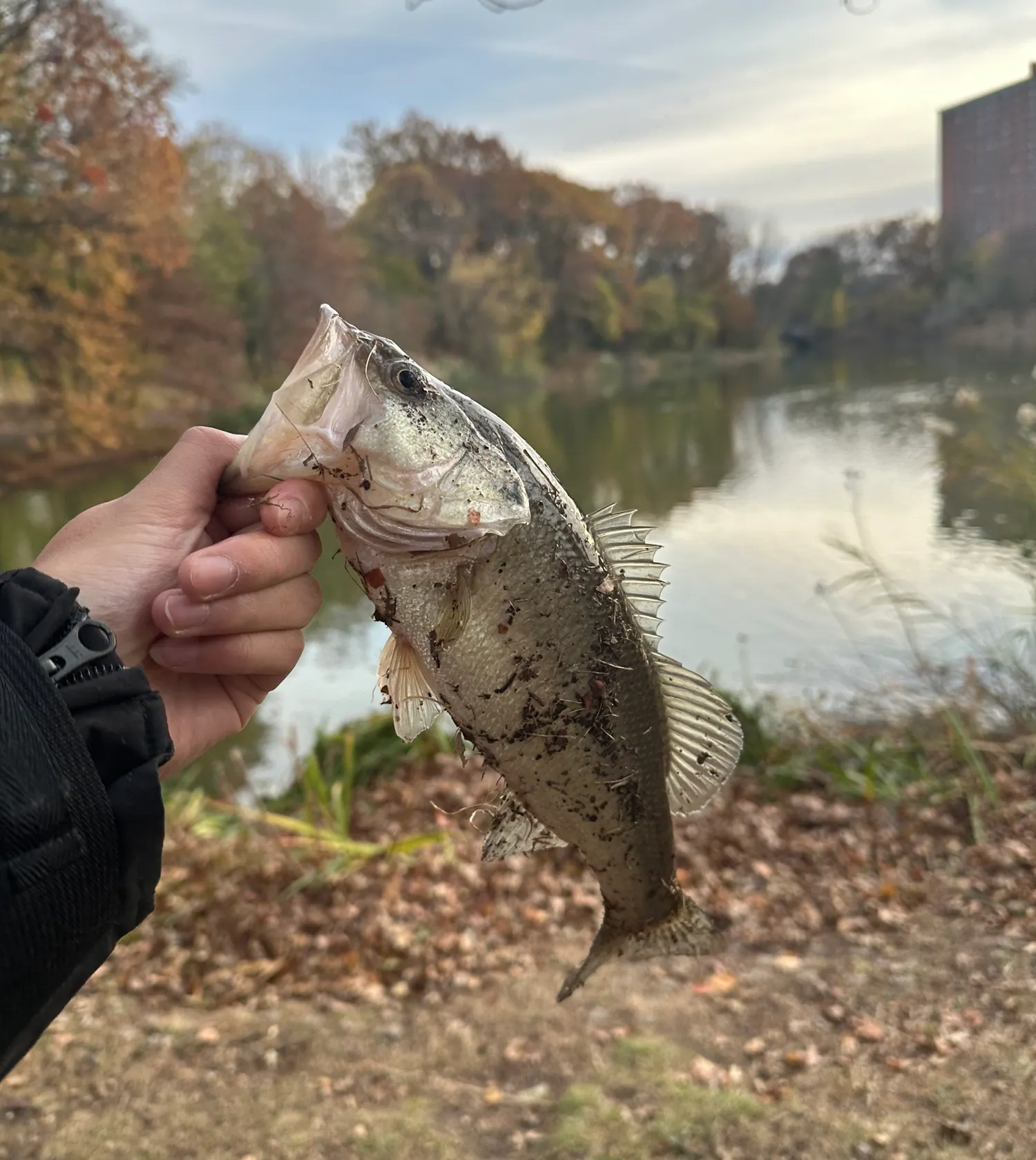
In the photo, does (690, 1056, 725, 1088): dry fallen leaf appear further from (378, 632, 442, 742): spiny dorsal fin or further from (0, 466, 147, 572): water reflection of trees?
(0, 466, 147, 572): water reflection of trees

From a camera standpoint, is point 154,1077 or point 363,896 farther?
point 363,896

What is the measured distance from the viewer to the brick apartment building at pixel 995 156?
25.2 ft

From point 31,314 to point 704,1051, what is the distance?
11.7 metres

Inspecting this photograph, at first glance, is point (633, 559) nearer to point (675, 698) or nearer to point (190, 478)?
point (675, 698)

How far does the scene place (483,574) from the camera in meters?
1.58

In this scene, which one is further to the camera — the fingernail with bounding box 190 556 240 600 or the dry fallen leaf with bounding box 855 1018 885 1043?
the dry fallen leaf with bounding box 855 1018 885 1043

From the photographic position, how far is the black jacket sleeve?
47.2 inches

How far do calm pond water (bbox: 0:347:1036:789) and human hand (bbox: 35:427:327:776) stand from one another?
2.30 metres

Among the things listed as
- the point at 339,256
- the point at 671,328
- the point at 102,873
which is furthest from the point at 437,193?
the point at 102,873

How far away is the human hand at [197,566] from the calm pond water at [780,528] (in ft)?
7.54

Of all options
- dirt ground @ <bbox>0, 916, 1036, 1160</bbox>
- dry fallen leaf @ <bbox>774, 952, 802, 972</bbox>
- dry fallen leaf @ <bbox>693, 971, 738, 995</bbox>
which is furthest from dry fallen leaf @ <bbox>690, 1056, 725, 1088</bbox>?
dry fallen leaf @ <bbox>774, 952, 802, 972</bbox>

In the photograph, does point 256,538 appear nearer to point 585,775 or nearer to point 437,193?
point 585,775

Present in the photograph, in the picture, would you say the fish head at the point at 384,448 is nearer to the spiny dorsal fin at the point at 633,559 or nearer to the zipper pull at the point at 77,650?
the spiny dorsal fin at the point at 633,559

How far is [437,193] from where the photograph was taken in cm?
1773
